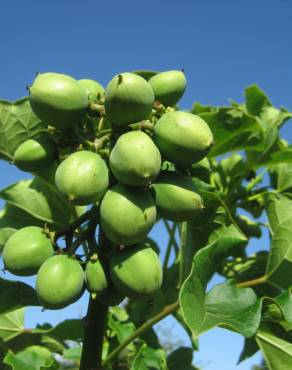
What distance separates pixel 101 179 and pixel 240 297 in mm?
808

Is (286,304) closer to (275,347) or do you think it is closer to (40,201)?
(275,347)

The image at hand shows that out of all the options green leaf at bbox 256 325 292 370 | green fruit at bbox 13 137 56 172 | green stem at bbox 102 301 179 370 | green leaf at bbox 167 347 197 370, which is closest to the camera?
green fruit at bbox 13 137 56 172

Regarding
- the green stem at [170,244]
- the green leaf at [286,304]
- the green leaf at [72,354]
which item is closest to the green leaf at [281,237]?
the green leaf at [286,304]

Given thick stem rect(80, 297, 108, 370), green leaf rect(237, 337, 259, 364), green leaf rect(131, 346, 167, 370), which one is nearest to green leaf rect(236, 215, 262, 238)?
green leaf rect(237, 337, 259, 364)

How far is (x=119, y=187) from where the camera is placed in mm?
1794

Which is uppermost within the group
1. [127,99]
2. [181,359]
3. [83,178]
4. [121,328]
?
[127,99]

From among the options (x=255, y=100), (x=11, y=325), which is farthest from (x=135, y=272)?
(x=255, y=100)

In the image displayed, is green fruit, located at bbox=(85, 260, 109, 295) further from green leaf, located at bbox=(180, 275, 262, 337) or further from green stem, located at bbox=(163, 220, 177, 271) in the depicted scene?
green stem, located at bbox=(163, 220, 177, 271)

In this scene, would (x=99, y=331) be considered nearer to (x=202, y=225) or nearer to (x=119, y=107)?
(x=202, y=225)

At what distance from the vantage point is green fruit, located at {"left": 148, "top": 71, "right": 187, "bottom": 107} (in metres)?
2.02

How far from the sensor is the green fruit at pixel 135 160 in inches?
66.4

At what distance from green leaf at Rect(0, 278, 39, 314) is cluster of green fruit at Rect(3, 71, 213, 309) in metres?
0.34

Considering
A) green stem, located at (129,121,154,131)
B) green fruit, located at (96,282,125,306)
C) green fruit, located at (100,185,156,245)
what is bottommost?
green fruit, located at (96,282,125,306)

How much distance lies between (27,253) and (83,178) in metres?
0.35
